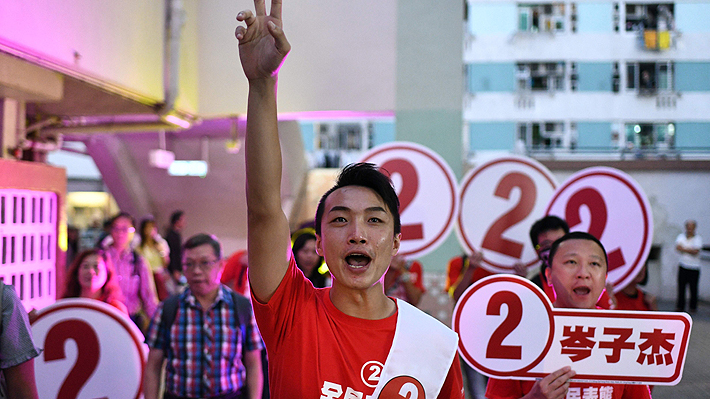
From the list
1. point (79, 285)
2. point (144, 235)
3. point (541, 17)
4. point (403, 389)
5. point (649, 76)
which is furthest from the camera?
point (541, 17)

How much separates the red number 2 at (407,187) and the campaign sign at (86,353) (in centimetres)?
166

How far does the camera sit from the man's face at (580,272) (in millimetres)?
Answer: 2408

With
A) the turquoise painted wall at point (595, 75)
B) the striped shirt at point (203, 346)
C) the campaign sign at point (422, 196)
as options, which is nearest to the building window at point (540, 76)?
the turquoise painted wall at point (595, 75)

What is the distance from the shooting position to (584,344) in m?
2.33

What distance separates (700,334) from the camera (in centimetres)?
930

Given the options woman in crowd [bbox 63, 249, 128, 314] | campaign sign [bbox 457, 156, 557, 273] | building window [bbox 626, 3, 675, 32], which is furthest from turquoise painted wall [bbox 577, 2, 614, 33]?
woman in crowd [bbox 63, 249, 128, 314]

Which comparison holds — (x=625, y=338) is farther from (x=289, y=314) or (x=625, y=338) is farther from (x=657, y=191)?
(x=657, y=191)

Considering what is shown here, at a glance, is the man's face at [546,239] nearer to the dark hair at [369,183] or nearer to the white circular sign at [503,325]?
the white circular sign at [503,325]

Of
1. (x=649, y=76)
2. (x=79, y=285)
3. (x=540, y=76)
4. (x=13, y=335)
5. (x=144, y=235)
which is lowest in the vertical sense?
(x=79, y=285)

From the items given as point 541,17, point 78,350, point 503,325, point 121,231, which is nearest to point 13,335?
point 78,350

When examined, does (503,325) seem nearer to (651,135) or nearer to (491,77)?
(491,77)

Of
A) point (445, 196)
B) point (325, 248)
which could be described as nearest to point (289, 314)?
point (325, 248)

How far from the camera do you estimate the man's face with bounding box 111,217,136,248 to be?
5215 millimetres

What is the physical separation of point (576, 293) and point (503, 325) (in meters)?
0.32
